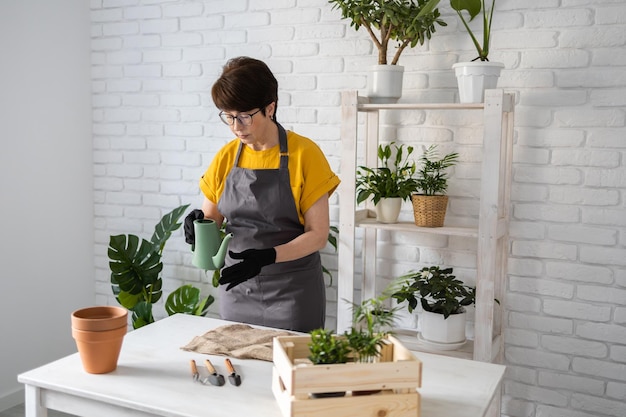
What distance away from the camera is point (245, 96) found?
2154mm

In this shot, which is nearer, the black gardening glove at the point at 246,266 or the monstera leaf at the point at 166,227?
the black gardening glove at the point at 246,266

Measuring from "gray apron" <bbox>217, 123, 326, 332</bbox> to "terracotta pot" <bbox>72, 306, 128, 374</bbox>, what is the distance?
2.77 ft

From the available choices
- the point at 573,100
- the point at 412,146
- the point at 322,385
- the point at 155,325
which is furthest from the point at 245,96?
the point at 573,100

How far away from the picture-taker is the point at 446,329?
2.58 meters

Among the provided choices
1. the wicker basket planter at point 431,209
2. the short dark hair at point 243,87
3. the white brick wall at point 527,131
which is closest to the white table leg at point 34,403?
the short dark hair at point 243,87

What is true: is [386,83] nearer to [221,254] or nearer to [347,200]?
[347,200]

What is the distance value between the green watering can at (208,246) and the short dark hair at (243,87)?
1.51 feet

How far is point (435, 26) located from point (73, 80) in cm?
207

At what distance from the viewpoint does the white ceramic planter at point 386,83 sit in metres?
2.67

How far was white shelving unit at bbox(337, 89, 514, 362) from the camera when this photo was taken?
2416 millimetres

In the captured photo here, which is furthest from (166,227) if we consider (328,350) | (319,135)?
(328,350)

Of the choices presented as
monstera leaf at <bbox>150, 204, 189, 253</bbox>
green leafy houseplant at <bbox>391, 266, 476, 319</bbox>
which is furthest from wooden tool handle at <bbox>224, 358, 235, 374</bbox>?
monstera leaf at <bbox>150, 204, 189, 253</bbox>

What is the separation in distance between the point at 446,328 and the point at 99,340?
4.94 feet

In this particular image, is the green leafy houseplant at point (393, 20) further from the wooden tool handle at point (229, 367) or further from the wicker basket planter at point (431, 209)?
the wooden tool handle at point (229, 367)
